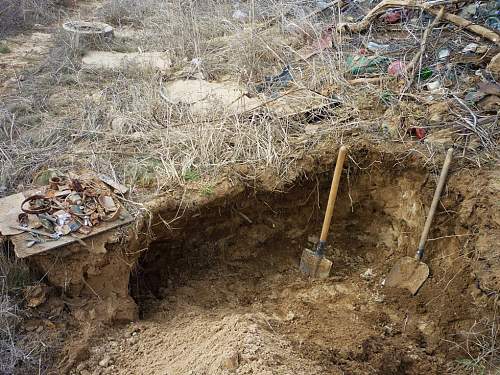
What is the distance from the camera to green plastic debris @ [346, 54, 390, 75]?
A: 15.0 ft

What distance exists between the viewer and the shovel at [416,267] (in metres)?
3.31

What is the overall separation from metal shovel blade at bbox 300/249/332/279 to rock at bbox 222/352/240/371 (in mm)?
1385

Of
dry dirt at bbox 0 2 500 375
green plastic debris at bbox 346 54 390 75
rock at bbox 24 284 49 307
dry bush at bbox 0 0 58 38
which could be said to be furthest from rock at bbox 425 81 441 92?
dry bush at bbox 0 0 58 38

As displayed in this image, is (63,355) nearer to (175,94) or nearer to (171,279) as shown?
(171,279)

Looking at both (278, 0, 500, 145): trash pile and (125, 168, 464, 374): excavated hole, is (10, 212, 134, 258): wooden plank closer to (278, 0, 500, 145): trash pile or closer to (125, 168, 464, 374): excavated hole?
(125, 168, 464, 374): excavated hole

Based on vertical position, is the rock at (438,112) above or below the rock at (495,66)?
below

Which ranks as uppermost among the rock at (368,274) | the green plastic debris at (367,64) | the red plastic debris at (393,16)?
the red plastic debris at (393,16)

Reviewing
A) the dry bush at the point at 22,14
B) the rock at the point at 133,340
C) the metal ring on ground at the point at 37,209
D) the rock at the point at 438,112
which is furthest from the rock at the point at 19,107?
the rock at the point at 438,112

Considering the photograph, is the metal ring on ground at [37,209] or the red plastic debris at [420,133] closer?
the metal ring on ground at [37,209]

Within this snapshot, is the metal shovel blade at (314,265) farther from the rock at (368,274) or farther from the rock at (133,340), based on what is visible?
the rock at (133,340)

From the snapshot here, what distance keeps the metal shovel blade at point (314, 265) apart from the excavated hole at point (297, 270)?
0.07 meters

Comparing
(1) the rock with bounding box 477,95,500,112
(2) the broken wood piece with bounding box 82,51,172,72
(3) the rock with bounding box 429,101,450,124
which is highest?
(1) the rock with bounding box 477,95,500,112

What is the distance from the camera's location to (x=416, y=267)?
3494mm

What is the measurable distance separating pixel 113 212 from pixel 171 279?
788 mm
